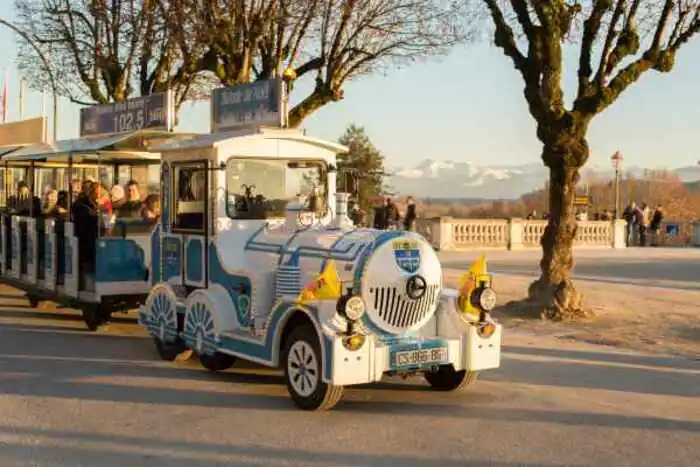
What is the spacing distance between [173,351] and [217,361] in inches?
36.9

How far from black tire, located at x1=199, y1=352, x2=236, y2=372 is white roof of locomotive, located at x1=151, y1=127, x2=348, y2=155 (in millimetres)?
2151

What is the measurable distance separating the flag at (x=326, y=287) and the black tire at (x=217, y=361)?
1976 millimetres

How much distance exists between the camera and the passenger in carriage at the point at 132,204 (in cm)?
1302

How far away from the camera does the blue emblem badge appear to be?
7562 mm

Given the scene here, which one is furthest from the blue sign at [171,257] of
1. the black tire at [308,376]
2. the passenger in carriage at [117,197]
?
the passenger in carriage at [117,197]

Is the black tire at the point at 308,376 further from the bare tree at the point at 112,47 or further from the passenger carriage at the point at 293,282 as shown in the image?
the bare tree at the point at 112,47

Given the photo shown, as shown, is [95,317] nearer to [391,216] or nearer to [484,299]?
[484,299]

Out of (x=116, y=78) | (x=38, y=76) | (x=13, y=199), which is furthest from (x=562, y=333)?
(x=38, y=76)

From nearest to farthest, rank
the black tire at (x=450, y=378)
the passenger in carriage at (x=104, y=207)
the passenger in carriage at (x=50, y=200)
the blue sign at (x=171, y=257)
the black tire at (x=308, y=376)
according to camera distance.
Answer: the black tire at (x=308, y=376), the black tire at (x=450, y=378), the blue sign at (x=171, y=257), the passenger in carriage at (x=104, y=207), the passenger in carriage at (x=50, y=200)

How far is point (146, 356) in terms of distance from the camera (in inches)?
402

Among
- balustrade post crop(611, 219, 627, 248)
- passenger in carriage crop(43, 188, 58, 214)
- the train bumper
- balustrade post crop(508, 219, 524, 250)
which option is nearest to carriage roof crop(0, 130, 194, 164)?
passenger in carriage crop(43, 188, 58, 214)

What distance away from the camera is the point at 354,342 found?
283 inches

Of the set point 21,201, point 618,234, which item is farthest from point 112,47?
point 618,234

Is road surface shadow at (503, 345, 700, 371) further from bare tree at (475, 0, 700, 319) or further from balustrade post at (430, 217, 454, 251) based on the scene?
balustrade post at (430, 217, 454, 251)
